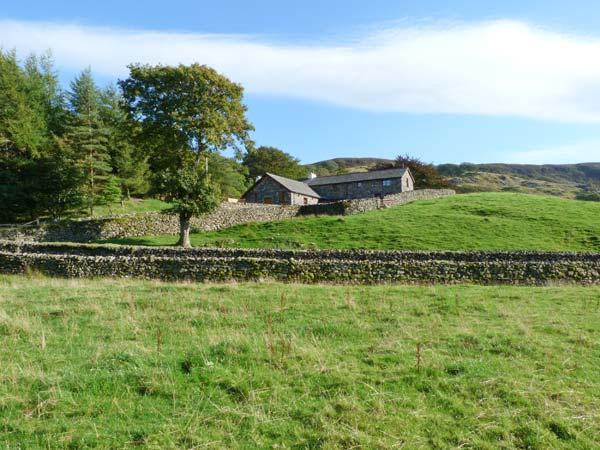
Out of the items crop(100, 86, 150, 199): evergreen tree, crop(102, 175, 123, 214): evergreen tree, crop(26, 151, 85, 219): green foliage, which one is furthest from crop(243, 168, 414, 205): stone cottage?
crop(26, 151, 85, 219): green foliage

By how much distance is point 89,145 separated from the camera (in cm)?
4716

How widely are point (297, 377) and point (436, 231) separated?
3074 centimetres

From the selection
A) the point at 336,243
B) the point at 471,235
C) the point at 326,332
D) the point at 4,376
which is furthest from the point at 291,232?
the point at 4,376

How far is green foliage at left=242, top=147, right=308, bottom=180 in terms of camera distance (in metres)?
99.4

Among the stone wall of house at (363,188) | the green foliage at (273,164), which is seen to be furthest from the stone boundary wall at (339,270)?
the green foliage at (273,164)

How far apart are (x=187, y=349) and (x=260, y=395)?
230 cm

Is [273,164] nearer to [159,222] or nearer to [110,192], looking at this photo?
[110,192]

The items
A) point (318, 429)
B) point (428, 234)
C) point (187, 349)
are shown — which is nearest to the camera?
point (318, 429)

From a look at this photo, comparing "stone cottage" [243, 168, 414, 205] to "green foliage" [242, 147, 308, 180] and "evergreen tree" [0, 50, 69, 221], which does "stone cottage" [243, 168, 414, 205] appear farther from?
"green foliage" [242, 147, 308, 180]

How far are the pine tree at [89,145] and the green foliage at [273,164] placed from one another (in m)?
47.3

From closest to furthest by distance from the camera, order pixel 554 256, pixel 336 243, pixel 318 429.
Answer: pixel 318 429, pixel 554 256, pixel 336 243

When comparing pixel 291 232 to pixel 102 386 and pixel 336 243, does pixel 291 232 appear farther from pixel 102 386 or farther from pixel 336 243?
pixel 102 386

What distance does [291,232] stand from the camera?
3612 cm

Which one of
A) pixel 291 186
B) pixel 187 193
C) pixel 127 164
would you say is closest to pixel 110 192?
pixel 127 164
